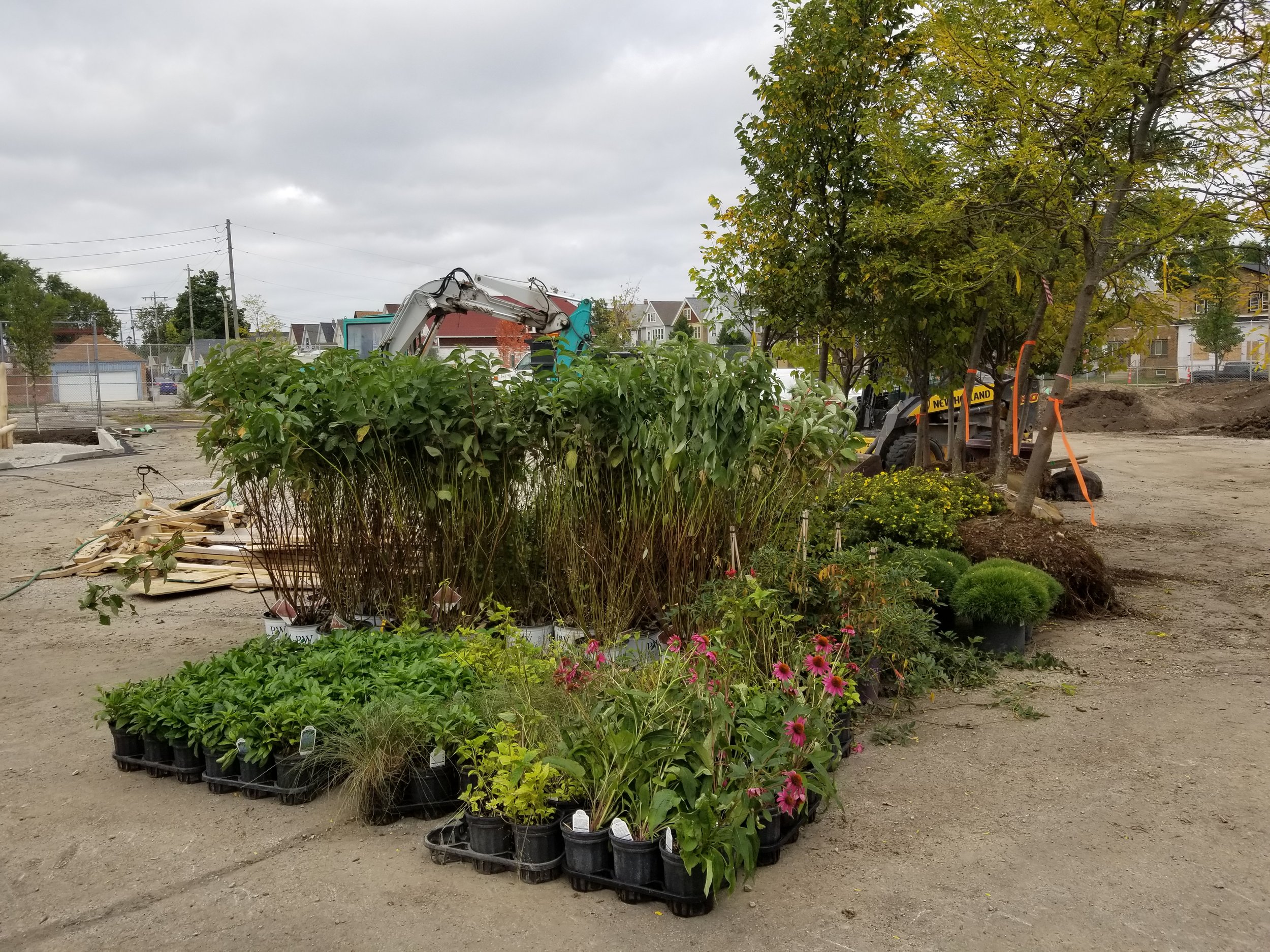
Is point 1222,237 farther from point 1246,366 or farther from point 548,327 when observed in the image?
point 1246,366

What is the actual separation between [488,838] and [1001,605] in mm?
3425

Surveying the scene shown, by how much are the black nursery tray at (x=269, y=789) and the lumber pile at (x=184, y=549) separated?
415 cm

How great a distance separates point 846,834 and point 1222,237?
6215 millimetres

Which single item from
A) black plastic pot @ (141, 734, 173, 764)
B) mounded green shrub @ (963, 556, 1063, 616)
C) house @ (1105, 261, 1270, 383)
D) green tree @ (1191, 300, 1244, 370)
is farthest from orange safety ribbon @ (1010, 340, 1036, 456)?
green tree @ (1191, 300, 1244, 370)

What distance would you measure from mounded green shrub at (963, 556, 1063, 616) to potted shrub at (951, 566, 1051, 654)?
14 mm

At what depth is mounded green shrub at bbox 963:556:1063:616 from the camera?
5699 millimetres

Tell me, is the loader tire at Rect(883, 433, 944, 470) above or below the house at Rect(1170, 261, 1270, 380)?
below

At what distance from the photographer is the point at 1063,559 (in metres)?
6.51

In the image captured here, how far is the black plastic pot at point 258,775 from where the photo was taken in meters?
3.93

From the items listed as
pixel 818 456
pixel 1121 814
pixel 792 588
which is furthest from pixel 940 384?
pixel 1121 814

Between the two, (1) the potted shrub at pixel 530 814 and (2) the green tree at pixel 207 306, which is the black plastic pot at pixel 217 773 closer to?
(1) the potted shrub at pixel 530 814

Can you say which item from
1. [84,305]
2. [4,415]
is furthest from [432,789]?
[84,305]

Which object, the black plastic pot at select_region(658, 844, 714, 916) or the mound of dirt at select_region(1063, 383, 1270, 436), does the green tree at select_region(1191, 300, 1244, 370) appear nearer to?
the mound of dirt at select_region(1063, 383, 1270, 436)

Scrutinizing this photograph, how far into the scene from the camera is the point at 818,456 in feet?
17.6
